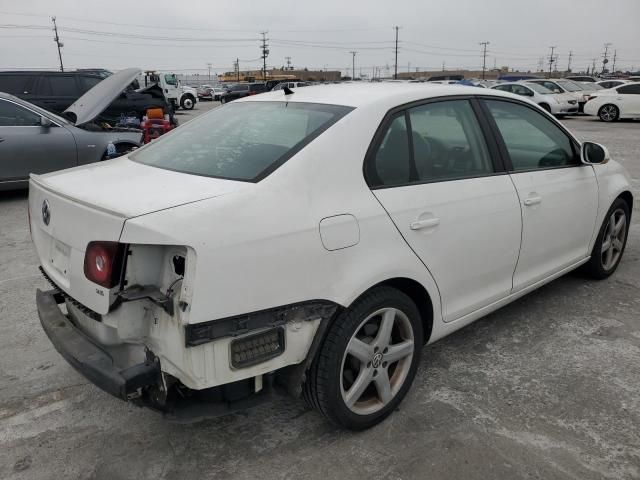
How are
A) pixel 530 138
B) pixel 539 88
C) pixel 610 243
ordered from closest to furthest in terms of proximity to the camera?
pixel 530 138, pixel 610 243, pixel 539 88

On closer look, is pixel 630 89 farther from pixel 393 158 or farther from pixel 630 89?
pixel 393 158

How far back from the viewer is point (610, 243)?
437 centimetres

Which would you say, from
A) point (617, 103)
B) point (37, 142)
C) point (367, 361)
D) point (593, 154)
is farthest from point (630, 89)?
point (367, 361)

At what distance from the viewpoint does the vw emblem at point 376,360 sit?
8.16 feet

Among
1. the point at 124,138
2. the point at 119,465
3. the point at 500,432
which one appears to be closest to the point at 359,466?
the point at 500,432

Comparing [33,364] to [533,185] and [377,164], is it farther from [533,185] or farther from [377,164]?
[533,185]

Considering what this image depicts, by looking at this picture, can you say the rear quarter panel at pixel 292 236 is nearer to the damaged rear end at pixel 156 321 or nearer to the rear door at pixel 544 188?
the damaged rear end at pixel 156 321

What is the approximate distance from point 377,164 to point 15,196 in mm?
7013

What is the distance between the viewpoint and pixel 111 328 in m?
2.18

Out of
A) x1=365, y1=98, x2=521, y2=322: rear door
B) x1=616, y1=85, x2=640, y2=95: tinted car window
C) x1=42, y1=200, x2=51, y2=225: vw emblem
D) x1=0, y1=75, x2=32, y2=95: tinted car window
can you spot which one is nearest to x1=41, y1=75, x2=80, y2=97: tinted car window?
x1=0, y1=75, x2=32, y2=95: tinted car window

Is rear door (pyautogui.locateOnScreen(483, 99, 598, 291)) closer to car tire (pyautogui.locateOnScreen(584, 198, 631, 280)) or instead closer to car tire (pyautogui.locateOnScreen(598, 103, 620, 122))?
car tire (pyautogui.locateOnScreen(584, 198, 631, 280))

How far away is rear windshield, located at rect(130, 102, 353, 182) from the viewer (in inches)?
93.2

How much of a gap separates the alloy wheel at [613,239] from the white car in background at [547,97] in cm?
1767

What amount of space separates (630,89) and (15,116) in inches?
811
